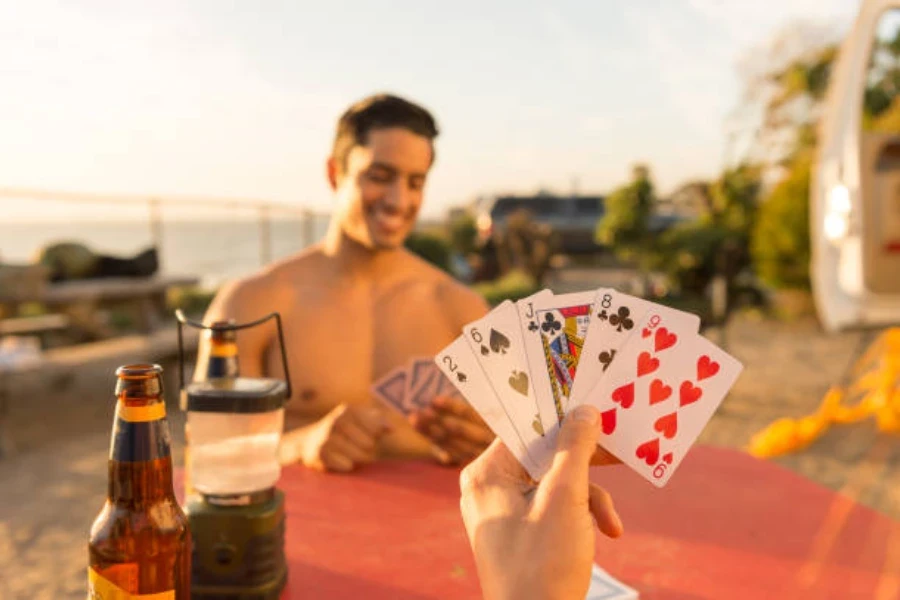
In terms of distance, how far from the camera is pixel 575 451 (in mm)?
755

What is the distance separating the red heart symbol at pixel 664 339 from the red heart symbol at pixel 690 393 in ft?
0.15

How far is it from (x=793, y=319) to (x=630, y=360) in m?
10.3

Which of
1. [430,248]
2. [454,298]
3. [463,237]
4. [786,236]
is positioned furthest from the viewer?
[463,237]

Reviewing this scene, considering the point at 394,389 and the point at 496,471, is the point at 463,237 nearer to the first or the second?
the point at 394,389

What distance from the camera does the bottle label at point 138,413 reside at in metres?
0.89

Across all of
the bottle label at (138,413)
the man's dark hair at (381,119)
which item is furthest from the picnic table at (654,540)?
the man's dark hair at (381,119)

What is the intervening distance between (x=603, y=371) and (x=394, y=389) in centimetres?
91

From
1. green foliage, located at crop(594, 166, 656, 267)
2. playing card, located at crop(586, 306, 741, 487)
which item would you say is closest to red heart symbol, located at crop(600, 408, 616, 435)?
playing card, located at crop(586, 306, 741, 487)

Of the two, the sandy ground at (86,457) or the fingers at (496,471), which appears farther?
the sandy ground at (86,457)

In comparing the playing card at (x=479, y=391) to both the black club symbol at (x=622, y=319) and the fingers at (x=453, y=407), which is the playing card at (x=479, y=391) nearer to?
the black club symbol at (x=622, y=319)

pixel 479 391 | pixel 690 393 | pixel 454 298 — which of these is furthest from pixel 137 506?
pixel 454 298

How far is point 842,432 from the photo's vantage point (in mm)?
5496

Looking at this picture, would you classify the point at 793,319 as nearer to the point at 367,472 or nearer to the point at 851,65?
the point at 851,65

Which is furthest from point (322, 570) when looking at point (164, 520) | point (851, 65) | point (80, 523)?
point (851, 65)
